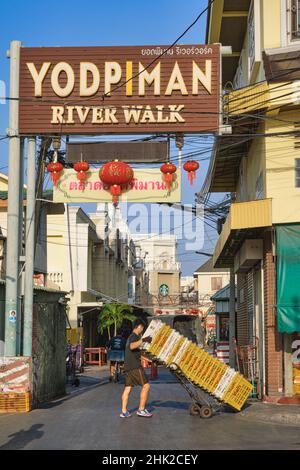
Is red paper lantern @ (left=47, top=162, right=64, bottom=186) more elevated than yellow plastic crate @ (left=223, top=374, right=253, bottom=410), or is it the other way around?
red paper lantern @ (left=47, top=162, right=64, bottom=186)

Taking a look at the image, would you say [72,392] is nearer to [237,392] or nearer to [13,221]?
[13,221]

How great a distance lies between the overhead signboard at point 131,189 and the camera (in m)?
16.0

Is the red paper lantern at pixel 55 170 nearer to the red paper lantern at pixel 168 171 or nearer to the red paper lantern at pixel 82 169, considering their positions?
the red paper lantern at pixel 82 169

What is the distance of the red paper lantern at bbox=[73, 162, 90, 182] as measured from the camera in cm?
1603

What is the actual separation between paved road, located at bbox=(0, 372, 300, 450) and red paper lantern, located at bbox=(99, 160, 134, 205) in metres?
A: 5.06

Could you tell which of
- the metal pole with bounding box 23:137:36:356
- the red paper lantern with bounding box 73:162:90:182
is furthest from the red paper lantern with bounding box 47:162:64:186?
the metal pole with bounding box 23:137:36:356

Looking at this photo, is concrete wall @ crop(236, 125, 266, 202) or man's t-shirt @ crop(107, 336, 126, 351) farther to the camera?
man's t-shirt @ crop(107, 336, 126, 351)

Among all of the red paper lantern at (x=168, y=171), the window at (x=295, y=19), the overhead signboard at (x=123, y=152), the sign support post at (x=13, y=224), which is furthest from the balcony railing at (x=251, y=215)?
the sign support post at (x=13, y=224)

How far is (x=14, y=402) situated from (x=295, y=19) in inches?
429

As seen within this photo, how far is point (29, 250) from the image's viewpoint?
15.8m

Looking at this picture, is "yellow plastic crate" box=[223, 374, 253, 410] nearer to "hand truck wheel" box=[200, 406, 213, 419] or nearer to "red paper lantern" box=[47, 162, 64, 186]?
"hand truck wheel" box=[200, 406, 213, 419]

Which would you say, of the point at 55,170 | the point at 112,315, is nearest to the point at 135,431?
the point at 55,170

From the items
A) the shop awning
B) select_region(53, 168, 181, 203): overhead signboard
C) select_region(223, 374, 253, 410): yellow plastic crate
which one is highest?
select_region(53, 168, 181, 203): overhead signboard

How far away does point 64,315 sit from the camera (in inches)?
778
